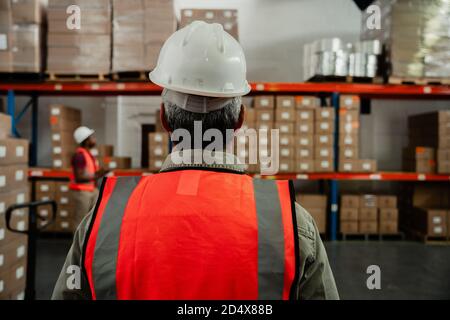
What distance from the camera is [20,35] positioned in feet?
21.0

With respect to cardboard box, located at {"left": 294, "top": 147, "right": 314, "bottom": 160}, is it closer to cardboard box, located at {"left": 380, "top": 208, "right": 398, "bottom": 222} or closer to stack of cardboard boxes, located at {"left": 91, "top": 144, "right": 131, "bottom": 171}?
cardboard box, located at {"left": 380, "top": 208, "right": 398, "bottom": 222}

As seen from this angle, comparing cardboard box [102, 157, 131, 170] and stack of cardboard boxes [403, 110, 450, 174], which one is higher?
stack of cardboard boxes [403, 110, 450, 174]

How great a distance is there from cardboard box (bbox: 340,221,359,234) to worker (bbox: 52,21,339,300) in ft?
20.5

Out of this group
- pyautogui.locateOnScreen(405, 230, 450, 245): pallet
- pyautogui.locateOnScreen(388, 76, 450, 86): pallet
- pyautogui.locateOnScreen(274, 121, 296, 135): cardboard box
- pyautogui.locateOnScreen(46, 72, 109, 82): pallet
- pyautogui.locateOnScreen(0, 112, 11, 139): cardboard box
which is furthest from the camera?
pyautogui.locateOnScreen(405, 230, 450, 245): pallet

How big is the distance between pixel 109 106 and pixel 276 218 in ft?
25.1

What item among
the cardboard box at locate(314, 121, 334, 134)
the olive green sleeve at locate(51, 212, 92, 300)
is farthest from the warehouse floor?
the olive green sleeve at locate(51, 212, 92, 300)

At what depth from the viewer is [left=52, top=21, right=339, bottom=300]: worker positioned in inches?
39.9

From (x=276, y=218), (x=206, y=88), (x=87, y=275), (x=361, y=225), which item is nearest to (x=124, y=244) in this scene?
(x=87, y=275)

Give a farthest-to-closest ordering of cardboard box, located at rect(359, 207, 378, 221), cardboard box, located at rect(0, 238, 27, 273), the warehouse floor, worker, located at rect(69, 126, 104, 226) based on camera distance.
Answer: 1. cardboard box, located at rect(359, 207, 378, 221)
2. worker, located at rect(69, 126, 104, 226)
3. the warehouse floor
4. cardboard box, located at rect(0, 238, 27, 273)

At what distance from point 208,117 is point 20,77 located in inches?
260

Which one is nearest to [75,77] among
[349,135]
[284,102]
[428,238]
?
[284,102]

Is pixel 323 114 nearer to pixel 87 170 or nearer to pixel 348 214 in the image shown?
pixel 348 214

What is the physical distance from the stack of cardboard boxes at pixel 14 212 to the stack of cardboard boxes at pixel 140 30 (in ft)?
9.39

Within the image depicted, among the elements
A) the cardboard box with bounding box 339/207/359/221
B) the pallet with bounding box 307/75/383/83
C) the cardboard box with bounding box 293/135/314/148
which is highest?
the pallet with bounding box 307/75/383/83
